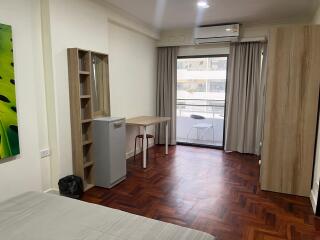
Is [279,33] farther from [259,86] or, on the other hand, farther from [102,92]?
[102,92]

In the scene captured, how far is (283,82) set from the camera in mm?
3064

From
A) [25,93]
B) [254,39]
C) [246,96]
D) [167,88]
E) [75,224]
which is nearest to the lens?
[75,224]

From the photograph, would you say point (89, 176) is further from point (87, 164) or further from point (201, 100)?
point (201, 100)

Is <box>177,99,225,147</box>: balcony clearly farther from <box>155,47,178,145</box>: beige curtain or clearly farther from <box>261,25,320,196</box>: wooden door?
<box>261,25,320,196</box>: wooden door

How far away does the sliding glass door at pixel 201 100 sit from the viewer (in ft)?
18.5

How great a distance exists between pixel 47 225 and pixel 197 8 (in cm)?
360

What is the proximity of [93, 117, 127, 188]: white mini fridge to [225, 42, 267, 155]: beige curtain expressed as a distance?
8.91 ft

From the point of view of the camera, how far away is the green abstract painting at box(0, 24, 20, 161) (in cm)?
230

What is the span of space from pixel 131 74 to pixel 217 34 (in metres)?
1.89

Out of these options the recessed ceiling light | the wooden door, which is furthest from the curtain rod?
the wooden door

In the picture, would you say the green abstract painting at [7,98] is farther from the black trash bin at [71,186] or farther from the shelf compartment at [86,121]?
the shelf compartment at [86,121]

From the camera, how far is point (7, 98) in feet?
7.73

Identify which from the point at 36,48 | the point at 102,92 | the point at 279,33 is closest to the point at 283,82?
the point at 279,33

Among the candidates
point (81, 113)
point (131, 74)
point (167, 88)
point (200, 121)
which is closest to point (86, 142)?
point (81, 113)
